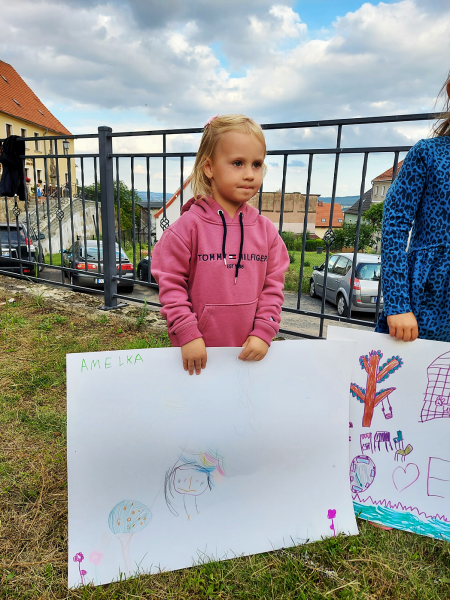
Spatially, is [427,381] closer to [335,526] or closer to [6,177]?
[335,526]

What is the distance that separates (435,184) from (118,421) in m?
1.34

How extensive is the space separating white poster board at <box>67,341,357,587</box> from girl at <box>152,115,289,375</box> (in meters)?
0.09

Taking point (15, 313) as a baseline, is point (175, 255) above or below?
above

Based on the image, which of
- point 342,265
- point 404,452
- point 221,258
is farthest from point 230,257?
point 342,265

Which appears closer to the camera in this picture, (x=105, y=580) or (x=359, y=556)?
(x=105, y=580)

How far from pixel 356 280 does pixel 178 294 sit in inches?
174

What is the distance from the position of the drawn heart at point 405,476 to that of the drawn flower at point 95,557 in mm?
1102

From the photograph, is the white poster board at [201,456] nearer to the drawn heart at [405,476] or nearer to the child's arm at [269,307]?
the child's arm at [269,307]

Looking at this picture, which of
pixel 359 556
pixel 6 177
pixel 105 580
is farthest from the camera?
pixel 6 177

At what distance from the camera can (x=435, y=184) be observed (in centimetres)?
136

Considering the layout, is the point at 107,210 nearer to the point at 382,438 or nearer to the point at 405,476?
the point at 382,438

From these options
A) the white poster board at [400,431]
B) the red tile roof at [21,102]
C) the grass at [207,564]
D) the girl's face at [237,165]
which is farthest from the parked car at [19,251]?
the red tile roof at [21,102]

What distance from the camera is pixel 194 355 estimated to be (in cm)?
134

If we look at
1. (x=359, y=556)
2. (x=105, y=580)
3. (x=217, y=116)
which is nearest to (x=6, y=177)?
(x=217, y=116)
